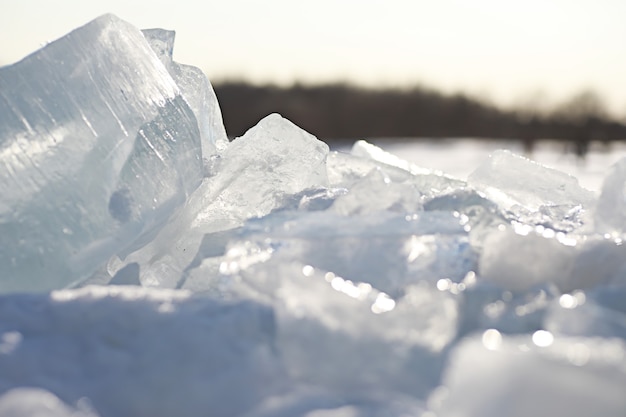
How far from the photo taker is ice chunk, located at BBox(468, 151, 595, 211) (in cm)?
229

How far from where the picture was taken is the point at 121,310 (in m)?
1.09

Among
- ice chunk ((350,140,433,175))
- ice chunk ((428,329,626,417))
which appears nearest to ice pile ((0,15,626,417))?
ice chunk ((428,329,626,417))

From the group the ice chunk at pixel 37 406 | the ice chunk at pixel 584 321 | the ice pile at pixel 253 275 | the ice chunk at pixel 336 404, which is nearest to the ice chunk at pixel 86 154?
the ice pile at pixel 253 275

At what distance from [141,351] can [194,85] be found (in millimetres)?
1439

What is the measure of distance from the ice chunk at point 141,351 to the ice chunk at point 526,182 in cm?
138

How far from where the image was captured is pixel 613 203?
163 cm

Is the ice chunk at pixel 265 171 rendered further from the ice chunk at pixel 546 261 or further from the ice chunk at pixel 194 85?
the ice chunk at pixel 546 261

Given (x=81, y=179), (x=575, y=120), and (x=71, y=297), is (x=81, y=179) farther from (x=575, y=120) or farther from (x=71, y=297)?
(x=575, y=120)

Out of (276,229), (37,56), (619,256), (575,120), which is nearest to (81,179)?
(37,56)

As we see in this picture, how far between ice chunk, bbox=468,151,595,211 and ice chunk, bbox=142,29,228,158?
2.78 ft

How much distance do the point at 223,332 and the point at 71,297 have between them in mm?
277

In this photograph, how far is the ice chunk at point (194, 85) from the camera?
7.24ft

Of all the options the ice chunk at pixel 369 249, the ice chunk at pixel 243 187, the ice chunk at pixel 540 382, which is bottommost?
the ice chunk at pixel 243 187

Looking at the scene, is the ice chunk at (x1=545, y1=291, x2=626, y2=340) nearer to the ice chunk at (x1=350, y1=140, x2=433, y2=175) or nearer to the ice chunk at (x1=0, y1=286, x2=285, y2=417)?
the ice chunk at (x1=0, y1=286, x2=285, y2=417)
